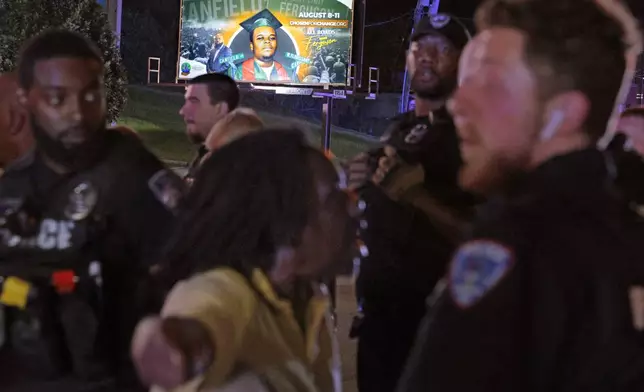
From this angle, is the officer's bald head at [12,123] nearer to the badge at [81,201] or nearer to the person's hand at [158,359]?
the badge at [81,201]

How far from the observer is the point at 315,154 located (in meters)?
1.28

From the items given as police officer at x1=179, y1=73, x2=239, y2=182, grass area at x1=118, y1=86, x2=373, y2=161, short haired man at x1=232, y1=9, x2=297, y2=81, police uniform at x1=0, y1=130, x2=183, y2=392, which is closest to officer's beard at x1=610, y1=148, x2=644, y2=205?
police uniform at x1=0, y1=130, x2=183, y2=392

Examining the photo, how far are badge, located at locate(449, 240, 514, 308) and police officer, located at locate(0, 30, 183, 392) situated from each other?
0.86 metres

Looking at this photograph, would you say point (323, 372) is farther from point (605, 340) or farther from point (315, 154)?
point (605, 340)

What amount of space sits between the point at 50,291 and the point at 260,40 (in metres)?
7.46

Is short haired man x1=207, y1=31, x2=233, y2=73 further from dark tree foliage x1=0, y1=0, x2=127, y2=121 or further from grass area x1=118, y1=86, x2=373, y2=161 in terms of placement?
dark tree foliage x1=0, y1=0, x2=127, y2=121

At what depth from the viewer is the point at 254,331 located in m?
1.08

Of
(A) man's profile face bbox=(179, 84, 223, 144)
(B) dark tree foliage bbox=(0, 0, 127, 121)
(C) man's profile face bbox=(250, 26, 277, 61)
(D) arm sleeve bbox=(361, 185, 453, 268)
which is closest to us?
(D) arm sleeve bbox=(361, 185, 453, 268)

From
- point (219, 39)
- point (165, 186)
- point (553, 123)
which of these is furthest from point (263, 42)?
point (553, 123)

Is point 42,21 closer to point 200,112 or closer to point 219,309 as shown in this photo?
point 200,112

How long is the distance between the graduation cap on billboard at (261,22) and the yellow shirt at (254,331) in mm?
7740

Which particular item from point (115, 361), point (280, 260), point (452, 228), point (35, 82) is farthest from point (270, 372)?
point (452, 228)

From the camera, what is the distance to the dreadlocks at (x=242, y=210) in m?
1.16

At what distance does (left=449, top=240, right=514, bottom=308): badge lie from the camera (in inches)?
31.0
